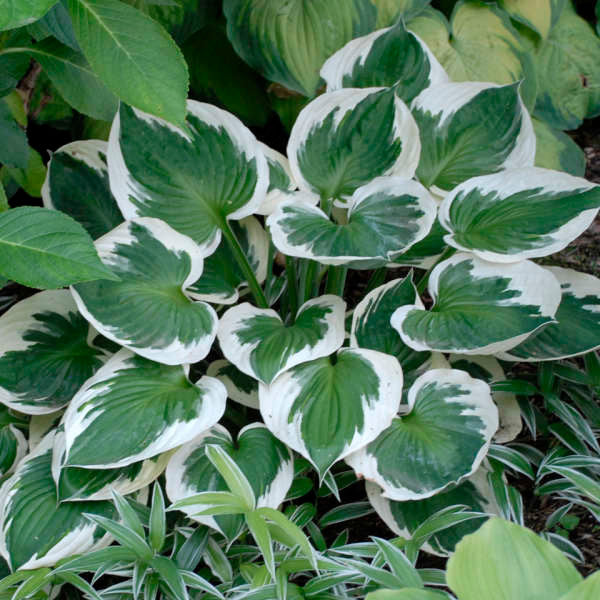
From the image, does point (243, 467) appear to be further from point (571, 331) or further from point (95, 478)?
point (571, 331)

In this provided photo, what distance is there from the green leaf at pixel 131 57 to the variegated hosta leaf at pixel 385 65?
46 cm

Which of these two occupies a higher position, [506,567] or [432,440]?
[506,567]

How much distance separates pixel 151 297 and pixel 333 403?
357 mm

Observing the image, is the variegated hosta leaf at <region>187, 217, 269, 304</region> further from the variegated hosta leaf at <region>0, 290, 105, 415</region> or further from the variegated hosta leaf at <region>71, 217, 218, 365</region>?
the variegated hosta leaf at <region>0, 290, 105, 415</region>

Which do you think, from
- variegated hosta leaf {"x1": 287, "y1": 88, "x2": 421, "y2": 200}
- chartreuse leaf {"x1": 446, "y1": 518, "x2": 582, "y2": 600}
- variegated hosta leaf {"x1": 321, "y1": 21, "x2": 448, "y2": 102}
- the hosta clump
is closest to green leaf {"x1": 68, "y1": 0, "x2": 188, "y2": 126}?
the hosta clump

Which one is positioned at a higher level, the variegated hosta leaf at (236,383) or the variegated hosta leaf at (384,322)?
the variegated hosta leaf at (384,322)

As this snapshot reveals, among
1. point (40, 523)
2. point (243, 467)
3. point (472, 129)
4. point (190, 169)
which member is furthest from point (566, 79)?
point (40, 523)

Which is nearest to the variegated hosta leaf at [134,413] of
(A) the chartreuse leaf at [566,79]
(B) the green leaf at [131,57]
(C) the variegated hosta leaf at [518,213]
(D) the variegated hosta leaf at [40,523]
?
(D) the variegated hosta leaf at [40,523]

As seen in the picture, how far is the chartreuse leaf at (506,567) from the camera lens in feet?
1.97

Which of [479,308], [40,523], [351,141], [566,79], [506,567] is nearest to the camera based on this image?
[506,567]

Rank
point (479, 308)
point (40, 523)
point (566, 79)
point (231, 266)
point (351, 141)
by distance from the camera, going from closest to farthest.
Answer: point (40, 523) < point (479, 308) < point (351, 141) < point (231, 266) < point (566, 79)

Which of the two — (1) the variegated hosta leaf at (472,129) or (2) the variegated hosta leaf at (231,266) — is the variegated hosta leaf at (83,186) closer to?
(2) the variegated hosta leaf at (231,266)

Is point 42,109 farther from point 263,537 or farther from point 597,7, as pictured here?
point 597,7

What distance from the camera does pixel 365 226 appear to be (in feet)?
3.95
